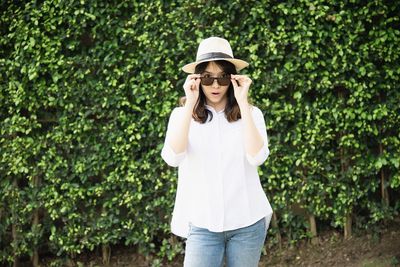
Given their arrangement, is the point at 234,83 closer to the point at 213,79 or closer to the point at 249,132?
the point at 213,79

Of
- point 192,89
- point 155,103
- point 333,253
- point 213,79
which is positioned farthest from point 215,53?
point 333,253

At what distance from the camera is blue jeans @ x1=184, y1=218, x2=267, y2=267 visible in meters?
2.57

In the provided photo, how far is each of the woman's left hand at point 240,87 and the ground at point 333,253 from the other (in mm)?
2496

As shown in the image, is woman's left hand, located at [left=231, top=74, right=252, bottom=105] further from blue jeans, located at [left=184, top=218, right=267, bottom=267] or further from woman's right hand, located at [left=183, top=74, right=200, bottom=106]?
blue jeans, located at [left=184, top=218, right=267, bottom=267]

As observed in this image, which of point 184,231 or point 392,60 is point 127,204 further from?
point 392,60

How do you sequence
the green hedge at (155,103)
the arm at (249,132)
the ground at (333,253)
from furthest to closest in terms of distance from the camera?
the ground at (333,253) < the green hedge at (155,103) < the arm at (249,132)

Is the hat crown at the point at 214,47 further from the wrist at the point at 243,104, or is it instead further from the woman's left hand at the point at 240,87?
the wrist at the point at 243,104

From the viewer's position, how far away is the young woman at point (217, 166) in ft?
8.44

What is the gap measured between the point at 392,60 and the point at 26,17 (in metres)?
3.44

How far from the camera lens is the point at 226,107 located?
2.74 m

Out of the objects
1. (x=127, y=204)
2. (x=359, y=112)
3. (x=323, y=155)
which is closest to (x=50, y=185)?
(x=127, y=204)

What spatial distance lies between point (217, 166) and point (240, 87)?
18.9 inches

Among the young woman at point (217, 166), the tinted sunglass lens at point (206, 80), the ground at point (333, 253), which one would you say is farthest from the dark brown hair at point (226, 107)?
the ground at point (333, 253)

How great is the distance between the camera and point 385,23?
4.19 meters
